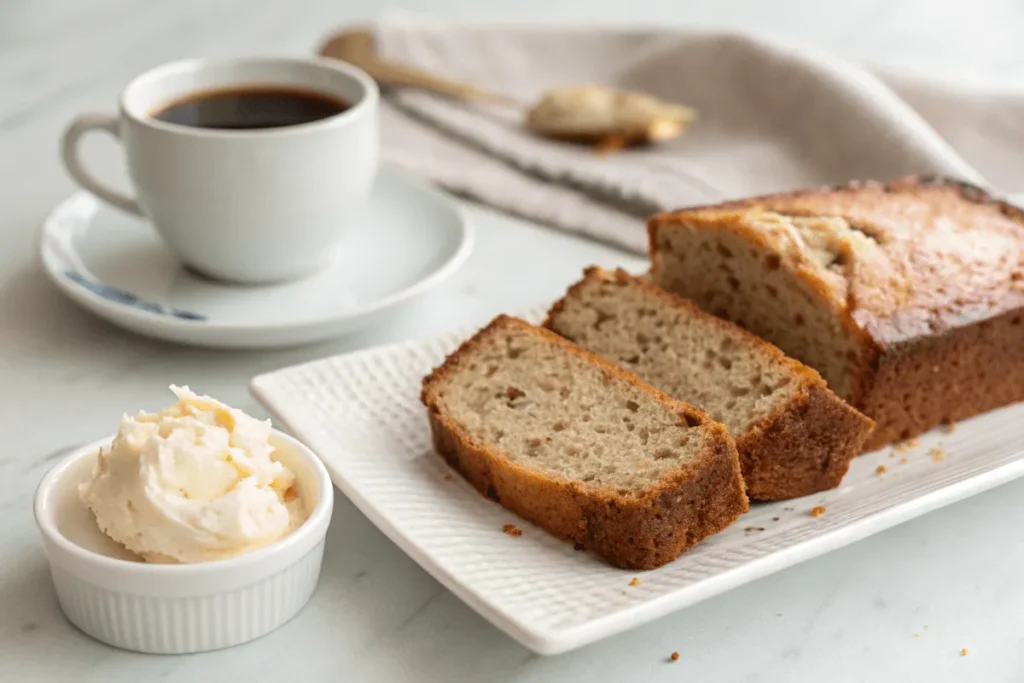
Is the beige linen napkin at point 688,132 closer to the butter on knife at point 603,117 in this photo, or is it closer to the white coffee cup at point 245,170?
the butter on knife at point 603,117

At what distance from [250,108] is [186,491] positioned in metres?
1.50

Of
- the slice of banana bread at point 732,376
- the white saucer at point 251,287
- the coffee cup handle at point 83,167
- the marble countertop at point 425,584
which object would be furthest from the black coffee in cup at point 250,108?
the slice of banana bread at point 732,376

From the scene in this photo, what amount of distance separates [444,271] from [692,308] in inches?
26.8

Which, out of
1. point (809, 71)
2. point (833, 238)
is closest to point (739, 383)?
point (833, 238)

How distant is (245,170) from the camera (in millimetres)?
2773

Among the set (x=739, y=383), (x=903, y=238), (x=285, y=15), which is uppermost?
(x=903, y=238)

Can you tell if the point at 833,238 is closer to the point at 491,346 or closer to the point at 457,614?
the point at 491,346

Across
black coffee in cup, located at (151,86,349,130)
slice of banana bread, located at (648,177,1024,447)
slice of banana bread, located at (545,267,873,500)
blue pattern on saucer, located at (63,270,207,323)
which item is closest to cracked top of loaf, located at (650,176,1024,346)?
slice of banana bread, located at (648,177,1024,447)

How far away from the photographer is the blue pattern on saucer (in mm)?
2787

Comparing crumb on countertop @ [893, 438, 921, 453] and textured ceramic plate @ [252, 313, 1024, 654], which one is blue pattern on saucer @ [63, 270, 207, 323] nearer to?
textured ceramic plate @ [252, 313, 1024, 654]

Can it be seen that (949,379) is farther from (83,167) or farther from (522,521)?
(83,167)

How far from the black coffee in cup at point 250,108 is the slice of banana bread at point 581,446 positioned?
0.90m

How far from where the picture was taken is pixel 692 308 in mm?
2496

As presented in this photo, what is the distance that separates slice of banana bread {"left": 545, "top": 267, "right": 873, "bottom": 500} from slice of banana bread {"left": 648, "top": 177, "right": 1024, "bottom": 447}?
129mm
